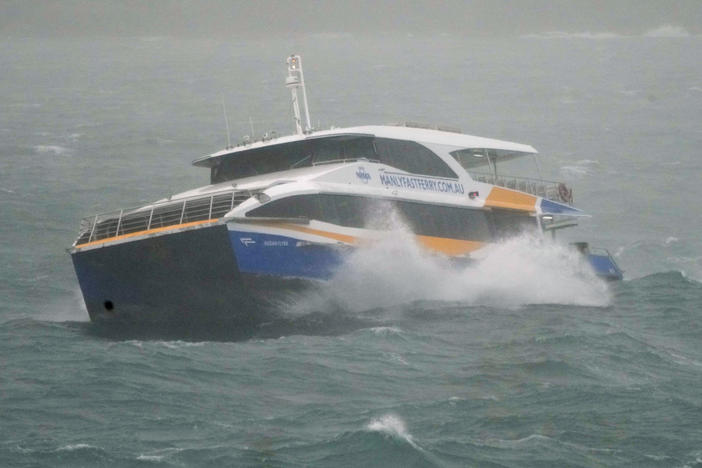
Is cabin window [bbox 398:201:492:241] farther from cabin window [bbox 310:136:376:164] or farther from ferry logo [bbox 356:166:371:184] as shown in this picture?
cabin window [bbox 310:136:376:164]

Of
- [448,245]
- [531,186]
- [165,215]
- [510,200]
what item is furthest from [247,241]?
[531,186]

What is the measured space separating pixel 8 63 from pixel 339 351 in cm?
9674

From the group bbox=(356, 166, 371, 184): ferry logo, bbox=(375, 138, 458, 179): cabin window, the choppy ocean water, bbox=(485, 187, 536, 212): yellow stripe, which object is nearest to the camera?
the choppy ocean water

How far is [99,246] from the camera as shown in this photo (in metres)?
22.4

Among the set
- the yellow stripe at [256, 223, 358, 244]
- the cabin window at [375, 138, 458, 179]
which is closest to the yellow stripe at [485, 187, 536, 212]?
the cabin window at [375, 138, 458, 179]

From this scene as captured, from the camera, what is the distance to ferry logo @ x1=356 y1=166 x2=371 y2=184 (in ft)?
81.6

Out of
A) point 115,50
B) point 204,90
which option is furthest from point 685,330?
point 115,50

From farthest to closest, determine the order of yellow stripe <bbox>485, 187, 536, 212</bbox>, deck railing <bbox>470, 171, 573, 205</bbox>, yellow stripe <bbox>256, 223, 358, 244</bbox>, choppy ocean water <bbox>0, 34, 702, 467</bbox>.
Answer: deck railing <bbox>470, 171, 573, 205</bbox>, yellow stripe <bbox>485, 187, 536, 212</bbox>, yellow stripe <bbox>256, 223, 358, 244</bbox>, choppy ocean water <bbox>0, 34, 702, 467</bbox>

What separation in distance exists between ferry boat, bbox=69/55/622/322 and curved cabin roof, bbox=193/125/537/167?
0.05 metres

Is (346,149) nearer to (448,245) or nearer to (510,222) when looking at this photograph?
(448,245)

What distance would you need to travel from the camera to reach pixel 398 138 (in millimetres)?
26172

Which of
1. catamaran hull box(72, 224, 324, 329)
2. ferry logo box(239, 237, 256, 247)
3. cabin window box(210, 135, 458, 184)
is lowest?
catamaran hull box(72, 224, 324, 329)

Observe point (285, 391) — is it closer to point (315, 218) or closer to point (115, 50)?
point (315, 218)

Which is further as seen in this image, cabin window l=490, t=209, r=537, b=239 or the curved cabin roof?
cabin window l=490, t=209, r=537, b=239
